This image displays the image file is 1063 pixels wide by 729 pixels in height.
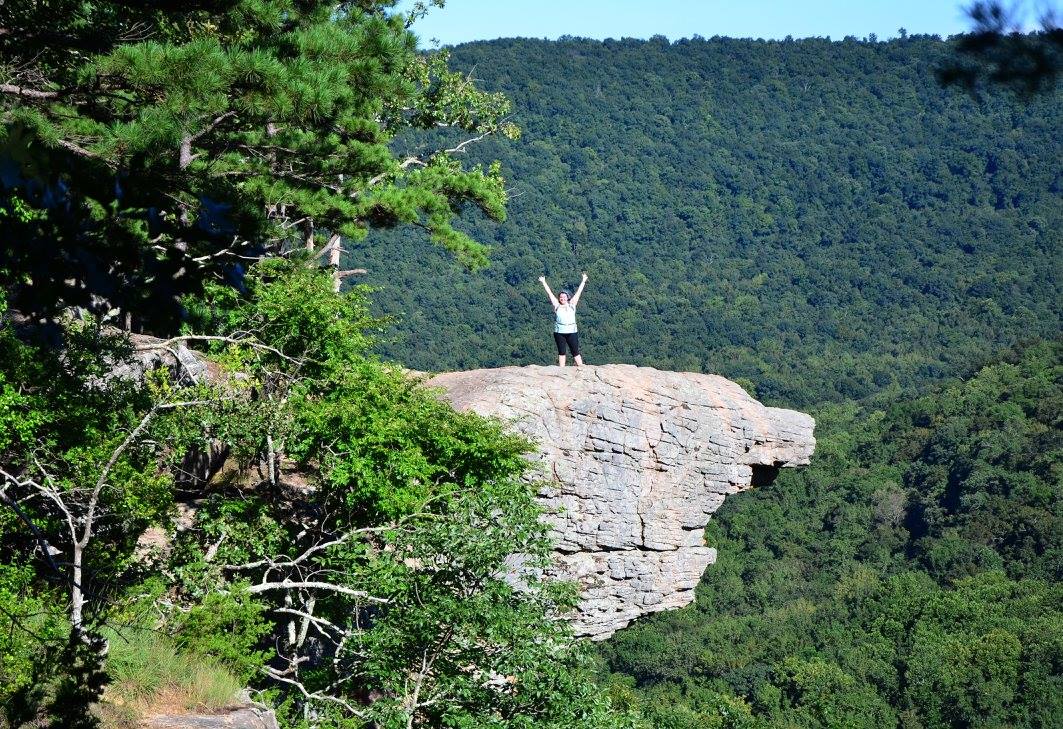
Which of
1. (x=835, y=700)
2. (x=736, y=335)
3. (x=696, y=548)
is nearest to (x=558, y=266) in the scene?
(x=736, y=335)

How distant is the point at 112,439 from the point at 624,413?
8.95 metres

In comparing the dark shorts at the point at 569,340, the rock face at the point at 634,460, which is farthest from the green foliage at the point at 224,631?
the dark shorts at the point at 569,340

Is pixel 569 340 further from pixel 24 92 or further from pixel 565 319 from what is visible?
pixel 24 92

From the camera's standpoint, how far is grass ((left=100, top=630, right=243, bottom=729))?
7.67 meters

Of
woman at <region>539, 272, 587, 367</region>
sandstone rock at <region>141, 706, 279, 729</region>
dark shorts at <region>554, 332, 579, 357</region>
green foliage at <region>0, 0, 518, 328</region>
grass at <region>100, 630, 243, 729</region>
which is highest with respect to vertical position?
green foliage at <region>0, 0, 518, 328</region>

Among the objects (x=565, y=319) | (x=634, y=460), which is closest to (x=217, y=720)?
(x=565, y=319)

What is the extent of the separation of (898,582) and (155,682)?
129ft

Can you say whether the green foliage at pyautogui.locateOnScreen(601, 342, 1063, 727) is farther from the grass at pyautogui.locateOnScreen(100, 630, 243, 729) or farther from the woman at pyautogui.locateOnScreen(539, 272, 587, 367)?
the grass at pyautogui.locateOnScreen(100, 630, 243, 729)

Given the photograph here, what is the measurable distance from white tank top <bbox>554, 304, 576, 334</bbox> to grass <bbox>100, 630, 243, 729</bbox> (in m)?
7.94

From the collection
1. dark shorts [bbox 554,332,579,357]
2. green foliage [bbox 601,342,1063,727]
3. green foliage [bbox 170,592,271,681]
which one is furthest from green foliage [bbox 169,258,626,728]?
green foliage [bbox 601,342,1063,727]

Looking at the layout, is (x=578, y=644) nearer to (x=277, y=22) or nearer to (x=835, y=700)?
(x=277, y=22)

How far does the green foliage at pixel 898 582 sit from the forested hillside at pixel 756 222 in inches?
324

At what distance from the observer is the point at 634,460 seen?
17.4 metres

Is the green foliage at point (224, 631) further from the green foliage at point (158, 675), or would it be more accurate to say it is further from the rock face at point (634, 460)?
the rock face at point (634, 460)
